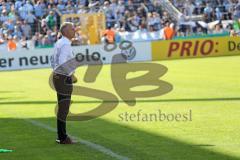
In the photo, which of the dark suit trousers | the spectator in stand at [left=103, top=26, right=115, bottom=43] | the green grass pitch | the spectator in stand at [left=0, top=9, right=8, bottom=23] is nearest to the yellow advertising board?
the spectator in stand at [left=103, top=26, right=115, bottom=43]

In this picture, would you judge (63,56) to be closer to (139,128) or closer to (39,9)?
(139,128)

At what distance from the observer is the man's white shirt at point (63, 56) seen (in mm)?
11336

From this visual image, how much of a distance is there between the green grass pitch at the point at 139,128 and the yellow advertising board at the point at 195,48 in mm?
15907

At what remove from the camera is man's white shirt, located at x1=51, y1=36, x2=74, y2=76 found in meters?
11.3

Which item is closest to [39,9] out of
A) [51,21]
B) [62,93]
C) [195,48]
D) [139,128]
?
[51,21]

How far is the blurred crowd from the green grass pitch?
1563 cm

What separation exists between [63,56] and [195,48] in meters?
28.4

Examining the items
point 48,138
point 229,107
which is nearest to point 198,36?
point 229,107

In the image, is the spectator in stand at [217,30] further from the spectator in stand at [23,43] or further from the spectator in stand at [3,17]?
the spectator in stand at [3,17]

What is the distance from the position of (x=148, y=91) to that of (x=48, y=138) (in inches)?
347

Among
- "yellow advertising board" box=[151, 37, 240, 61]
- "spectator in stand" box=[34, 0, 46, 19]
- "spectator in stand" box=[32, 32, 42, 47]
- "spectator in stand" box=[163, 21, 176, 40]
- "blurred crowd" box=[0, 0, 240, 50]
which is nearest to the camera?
"spectator in stand" box=[32, 32, 42, 47]

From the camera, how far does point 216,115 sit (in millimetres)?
14883

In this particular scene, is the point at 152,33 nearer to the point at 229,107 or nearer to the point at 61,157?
the point at 229,107

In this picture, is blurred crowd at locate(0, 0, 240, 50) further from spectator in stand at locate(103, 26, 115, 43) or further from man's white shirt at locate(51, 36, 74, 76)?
man's white shirt at locate(51, 36, 74, 76)
